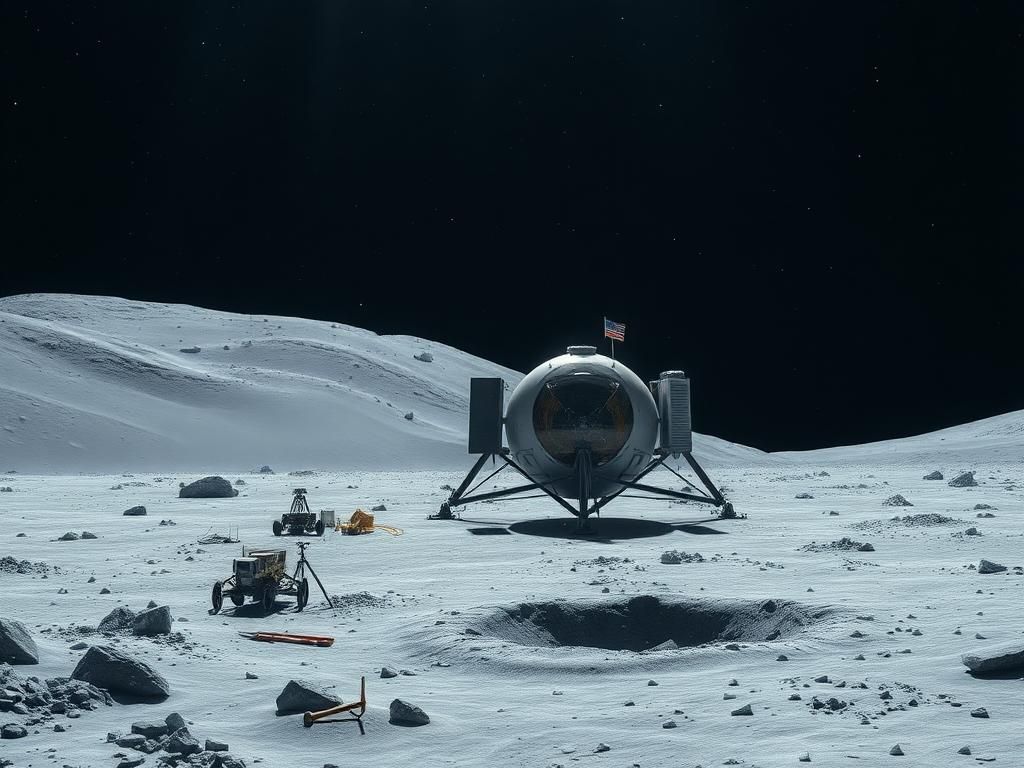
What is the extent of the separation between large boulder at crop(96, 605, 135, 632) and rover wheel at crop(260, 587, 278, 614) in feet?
4.35

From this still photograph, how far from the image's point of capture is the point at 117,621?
8.48 meters

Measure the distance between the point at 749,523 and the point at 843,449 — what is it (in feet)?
148

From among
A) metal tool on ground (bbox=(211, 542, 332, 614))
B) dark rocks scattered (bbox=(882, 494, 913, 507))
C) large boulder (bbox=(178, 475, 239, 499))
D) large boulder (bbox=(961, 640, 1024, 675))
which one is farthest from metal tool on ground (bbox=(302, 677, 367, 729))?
large boulder (bbox=(178, 475, 239, 499))

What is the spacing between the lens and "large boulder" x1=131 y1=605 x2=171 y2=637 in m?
8.27

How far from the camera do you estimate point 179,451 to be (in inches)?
1766

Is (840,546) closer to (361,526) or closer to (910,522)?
(910,522)

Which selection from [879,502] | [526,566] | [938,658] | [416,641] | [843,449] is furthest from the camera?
[843,449]

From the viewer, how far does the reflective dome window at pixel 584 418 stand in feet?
54.5

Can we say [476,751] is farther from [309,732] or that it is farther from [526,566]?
[526,566]

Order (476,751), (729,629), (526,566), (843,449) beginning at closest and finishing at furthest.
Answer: (476,751) → (729,629) → (526,566) → (843,449)

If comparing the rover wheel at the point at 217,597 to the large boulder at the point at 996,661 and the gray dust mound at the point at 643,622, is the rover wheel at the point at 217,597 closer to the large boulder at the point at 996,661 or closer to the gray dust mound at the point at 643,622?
the gray dust mound at the point at 643,622

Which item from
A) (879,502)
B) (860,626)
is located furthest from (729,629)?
(879,502)

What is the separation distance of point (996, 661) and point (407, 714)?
3.86 metres

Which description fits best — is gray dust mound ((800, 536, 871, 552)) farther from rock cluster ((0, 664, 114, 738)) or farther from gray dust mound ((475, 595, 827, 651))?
rock cluster ((0, 664, 114, 738))
